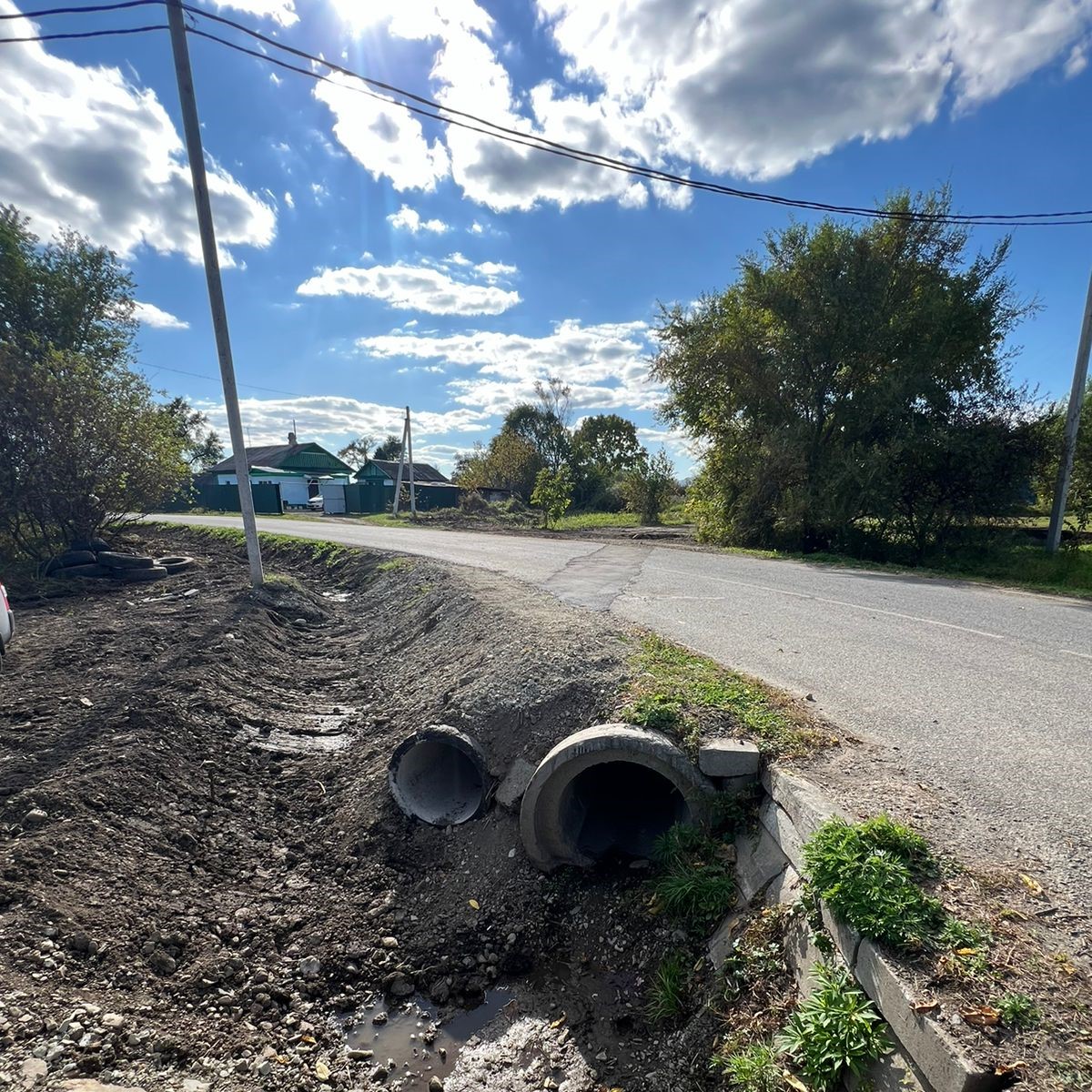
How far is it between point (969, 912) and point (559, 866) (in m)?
2.43

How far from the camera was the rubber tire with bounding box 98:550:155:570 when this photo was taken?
12.6m

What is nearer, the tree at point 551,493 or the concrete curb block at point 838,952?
the concrete curb block at point 838,952

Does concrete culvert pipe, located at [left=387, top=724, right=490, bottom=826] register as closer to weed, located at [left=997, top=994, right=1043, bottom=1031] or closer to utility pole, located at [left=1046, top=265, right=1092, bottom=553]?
weed, located at [left=997, top=994, right=1043, bottom=1031]

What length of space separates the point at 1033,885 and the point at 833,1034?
1.00 m

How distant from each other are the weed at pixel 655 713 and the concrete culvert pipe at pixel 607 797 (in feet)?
0.31

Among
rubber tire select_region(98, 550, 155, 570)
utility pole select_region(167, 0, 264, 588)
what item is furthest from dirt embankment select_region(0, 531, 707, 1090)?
rubber tire select_region(98, 550, 155, 570)

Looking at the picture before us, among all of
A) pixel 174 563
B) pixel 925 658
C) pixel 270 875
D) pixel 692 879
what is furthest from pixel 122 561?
pixel 925 658

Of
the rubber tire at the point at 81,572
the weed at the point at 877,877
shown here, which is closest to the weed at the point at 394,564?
the rubber tire at the point at 81,572

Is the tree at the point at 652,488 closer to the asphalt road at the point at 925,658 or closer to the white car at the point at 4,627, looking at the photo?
the asphalt road at the point at 925,658

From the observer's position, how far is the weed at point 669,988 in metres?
2.97

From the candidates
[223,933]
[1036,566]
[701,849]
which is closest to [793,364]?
[1036,566]

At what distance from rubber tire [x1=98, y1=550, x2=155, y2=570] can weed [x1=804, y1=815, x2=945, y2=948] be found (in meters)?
14.0

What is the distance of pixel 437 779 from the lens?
5.05 meters

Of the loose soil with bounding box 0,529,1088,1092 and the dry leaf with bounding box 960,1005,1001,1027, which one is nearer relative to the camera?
the dry leaf with bounding box 960,1005,1001,1027
